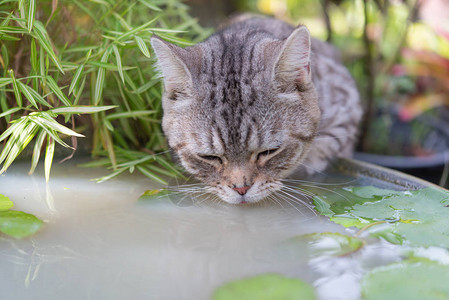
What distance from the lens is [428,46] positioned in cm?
459

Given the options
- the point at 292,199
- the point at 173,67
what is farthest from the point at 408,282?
the point at 173,67

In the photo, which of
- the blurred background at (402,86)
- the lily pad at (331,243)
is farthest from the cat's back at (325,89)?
the lily pad at (331,243)

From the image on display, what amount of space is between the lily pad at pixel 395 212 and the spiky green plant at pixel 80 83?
87 centimetres

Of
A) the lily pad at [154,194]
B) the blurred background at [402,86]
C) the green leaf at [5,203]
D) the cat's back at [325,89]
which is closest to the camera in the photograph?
the green leaf at [5,203]

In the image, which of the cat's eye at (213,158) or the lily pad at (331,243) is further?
the cat's eye at (213,158)

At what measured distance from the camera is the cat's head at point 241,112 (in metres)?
1.92

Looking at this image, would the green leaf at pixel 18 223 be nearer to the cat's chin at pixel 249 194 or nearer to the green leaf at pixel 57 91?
the green leaf at pixel 57 91

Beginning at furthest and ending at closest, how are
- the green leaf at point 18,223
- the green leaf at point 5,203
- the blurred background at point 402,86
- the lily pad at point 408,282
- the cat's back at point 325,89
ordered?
the blurred background at point 402,86 < the cat's back at point 325,89 < the green leaf at point 5,203 < the green leaf at point 18,223 < the lily pad at point 408,282

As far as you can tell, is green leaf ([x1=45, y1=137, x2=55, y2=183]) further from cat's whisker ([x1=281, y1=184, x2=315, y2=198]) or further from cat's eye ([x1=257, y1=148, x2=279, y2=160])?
cat's whisker ([x1=281, y1=184, x2=315, y2=198])

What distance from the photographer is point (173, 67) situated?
1.99 metres

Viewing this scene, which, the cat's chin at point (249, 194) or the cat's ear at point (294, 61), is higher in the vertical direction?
the cat's ear at point (294, 61)

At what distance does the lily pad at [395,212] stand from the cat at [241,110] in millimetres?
288

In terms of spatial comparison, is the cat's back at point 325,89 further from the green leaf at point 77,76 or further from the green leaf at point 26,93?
the green leaf at point 26,93

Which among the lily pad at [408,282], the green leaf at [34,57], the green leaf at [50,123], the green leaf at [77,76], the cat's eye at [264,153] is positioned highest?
the green leaf at [34,57]
